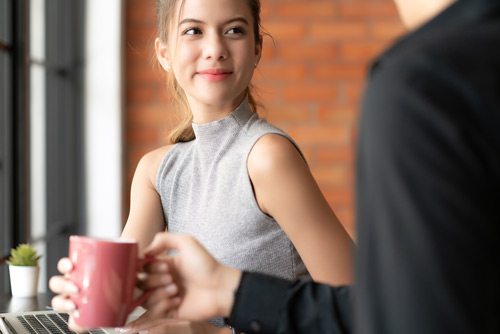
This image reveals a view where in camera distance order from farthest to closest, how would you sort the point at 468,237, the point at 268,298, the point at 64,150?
1. the point at 64,150
2. the point at 268,298
3. the point at 468,237

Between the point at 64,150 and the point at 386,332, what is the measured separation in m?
2.86

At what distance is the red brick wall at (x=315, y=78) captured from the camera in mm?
3406

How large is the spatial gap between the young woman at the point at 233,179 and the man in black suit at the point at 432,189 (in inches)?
29.4

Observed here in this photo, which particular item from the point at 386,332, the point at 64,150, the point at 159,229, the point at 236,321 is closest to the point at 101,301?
the point at 236,321

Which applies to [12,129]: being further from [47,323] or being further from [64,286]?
[64,286]

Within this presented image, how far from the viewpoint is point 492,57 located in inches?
16.1

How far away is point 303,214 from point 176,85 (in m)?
0.61

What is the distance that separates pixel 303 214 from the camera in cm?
117

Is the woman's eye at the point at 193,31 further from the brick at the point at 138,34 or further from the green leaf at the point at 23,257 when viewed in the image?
the brick at the point at 138,34

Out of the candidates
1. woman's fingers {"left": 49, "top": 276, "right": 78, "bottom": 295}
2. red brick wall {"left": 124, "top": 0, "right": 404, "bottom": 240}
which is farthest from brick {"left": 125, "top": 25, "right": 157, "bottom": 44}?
woman's fingers {"left": 49, "top": 276, "right": 78, "bottom": 295}

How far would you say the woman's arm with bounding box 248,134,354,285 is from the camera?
45.9 inches

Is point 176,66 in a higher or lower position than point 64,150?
higher

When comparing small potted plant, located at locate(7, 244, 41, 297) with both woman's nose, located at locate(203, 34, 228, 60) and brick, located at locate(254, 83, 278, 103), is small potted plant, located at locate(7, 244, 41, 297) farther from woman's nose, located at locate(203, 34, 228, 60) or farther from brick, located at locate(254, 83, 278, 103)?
brick, located at locate(254, 83, 278, 103)

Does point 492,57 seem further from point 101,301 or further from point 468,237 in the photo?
point 101,301
